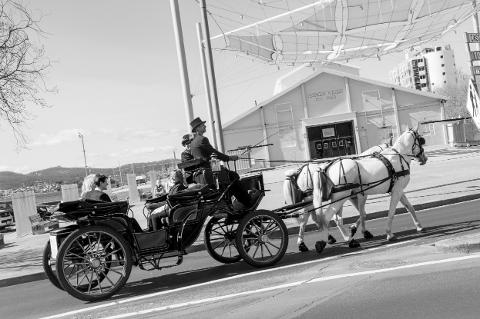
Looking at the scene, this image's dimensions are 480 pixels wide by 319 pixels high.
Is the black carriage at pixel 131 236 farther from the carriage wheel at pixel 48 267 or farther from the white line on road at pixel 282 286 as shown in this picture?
the white line on road at pixel 282 286

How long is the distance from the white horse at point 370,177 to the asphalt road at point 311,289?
0.65 metres

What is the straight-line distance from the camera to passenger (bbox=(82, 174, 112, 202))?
23.8 feet

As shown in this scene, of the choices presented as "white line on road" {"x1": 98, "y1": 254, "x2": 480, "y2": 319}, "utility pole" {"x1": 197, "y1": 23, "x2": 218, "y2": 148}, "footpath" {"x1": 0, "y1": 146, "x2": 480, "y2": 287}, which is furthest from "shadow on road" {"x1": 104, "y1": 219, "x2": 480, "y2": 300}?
"utility pole" {"x1": 197, "y1": 23, "x2": 218, "y2": 148}

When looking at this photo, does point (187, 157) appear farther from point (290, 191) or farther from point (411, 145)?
point (411, 145)

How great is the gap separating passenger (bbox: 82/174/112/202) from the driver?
1.39 metres

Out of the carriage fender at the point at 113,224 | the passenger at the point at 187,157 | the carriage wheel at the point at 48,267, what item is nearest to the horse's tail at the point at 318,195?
the passenger at the point at 187,157

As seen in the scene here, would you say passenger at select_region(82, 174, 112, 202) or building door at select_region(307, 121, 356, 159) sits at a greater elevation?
building door at select_region(307, 121, 356, 159)

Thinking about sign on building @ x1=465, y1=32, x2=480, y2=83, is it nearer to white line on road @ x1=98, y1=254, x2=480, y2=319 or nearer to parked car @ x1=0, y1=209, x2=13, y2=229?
white line on road @ x1=98, y1=254, x2=480, y2=319

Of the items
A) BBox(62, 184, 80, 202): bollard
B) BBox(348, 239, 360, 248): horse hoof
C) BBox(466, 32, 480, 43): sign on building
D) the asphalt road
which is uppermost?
BBox(466, 32, 480, 43): sign on building

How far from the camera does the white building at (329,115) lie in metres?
42.5

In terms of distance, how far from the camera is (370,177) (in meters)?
8.63

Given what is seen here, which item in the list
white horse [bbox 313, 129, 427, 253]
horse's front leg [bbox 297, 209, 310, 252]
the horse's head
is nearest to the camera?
Result: white horse [bbox 313, 129, 427, 253]

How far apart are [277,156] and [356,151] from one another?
6827 millimetres

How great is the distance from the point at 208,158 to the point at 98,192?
1.68 meters
